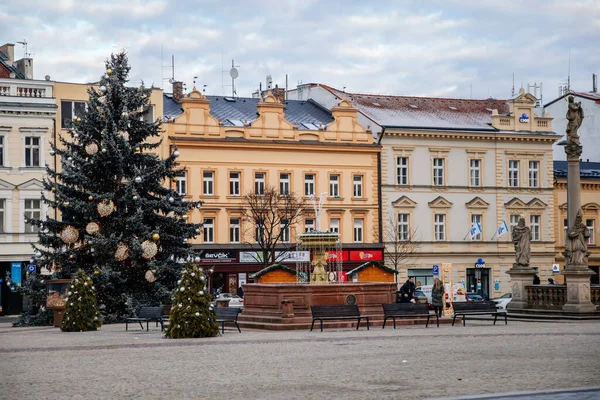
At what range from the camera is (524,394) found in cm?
1373

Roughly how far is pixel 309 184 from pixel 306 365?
4452 centimetres

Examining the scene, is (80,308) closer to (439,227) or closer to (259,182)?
(259,182)

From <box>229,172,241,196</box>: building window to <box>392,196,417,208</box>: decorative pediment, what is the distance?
9363 mm

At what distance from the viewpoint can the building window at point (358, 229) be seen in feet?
209

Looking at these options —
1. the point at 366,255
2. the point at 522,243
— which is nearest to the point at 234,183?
the point at 366,255

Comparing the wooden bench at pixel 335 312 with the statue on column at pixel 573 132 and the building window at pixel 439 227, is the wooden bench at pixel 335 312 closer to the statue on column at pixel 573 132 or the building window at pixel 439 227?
the statue on column at pixel 573 132

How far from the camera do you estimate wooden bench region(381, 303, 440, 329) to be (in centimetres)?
3019

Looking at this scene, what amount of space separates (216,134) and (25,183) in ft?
35.0

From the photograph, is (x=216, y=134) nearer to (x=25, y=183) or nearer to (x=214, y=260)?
(x=214, y=260)

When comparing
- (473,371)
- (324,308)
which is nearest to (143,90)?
(324,308)

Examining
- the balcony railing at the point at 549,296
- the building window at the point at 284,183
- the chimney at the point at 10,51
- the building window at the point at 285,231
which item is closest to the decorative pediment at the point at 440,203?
the building window at the point at 284,183

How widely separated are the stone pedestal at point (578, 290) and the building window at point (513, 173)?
34.0m

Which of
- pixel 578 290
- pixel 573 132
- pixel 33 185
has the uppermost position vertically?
pixel 573 132

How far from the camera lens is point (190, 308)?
26.7m
